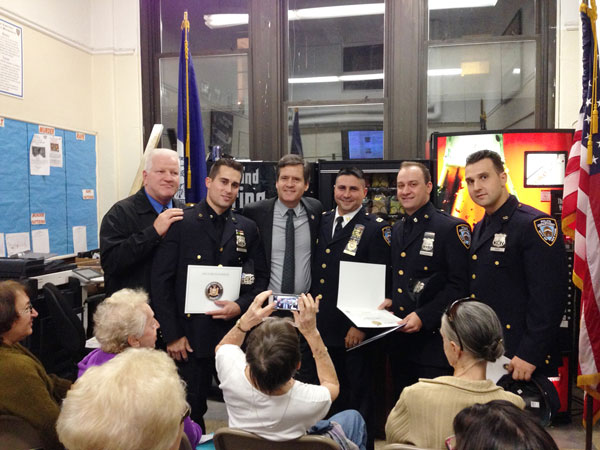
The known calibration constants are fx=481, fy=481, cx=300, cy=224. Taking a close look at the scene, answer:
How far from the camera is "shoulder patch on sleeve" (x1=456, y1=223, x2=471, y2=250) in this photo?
2.55 meters

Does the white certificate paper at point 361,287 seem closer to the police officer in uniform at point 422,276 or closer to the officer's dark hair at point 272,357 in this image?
the police officer in uniform at point 422,276

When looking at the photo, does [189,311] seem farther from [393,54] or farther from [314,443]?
[393,54]

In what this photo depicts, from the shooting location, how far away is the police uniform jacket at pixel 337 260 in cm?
277

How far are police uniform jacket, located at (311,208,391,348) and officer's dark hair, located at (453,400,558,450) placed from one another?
174 cm

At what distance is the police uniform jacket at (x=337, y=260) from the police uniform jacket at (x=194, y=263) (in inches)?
15.1

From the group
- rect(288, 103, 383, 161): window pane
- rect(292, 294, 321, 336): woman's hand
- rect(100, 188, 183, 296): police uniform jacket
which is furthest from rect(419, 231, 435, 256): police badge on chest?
rect(288, 103, 383, 161): window pane

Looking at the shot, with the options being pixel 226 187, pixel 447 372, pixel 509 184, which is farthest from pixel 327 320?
pixel 509 184

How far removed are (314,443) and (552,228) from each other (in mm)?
1553

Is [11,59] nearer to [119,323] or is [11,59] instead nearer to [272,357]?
[119,323]

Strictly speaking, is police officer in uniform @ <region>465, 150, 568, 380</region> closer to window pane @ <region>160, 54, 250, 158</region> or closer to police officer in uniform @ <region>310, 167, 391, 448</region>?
police officer in uniform @ <region>310, 167, 391, 448</region>

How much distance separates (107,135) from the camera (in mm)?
5160

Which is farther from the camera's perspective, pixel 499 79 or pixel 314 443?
pixel 499 79

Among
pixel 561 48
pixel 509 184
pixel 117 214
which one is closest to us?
pixel 117 214

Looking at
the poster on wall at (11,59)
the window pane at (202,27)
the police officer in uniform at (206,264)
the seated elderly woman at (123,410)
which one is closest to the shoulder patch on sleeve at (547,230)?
the police officer in uniform at (206,264)
